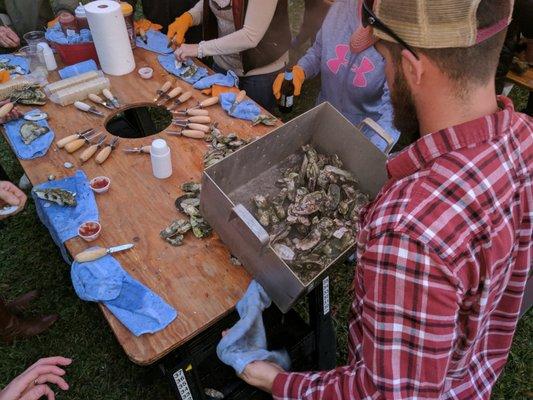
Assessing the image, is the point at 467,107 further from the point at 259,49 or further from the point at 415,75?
the point at 259,49

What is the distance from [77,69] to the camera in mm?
3371

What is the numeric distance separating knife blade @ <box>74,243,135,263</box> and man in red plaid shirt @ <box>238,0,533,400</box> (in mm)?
1265

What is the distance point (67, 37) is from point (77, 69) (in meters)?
0.32

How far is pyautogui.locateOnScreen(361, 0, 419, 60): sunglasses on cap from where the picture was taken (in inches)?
50.0

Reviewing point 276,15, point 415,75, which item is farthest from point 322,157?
point 276,15

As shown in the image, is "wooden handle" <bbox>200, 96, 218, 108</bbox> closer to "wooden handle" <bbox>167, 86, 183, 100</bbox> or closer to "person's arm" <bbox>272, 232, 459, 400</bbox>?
"wooden handle" <bbox>167, 86, 183, 100</bbox>

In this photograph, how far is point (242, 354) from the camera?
172 cm

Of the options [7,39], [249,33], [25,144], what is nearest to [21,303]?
[25,144]

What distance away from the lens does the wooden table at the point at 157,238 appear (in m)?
1.83

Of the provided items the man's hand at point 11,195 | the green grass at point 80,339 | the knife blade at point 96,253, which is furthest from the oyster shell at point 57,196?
the green grass at point 80,339

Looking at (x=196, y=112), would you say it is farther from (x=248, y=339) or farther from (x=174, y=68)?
(x=248, y=339)

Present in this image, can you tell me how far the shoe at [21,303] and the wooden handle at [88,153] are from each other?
52.4 inches

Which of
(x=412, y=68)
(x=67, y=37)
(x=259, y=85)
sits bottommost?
(x=259, y=85)

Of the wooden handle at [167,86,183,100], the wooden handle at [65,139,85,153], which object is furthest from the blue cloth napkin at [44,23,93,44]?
the wooden handle at [65,139,85,153]
